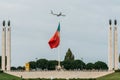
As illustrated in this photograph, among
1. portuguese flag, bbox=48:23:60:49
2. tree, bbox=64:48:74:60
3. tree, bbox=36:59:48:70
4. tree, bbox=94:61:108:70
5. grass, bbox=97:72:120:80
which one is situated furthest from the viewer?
tree, bbox=64:48:74:60

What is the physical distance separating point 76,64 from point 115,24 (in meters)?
27.1

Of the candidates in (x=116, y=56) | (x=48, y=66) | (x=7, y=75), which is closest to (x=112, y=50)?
(x=116, y=56)

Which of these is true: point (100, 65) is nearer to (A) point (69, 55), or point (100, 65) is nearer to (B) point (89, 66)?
(B) point (89, 66)

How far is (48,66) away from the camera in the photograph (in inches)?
5620

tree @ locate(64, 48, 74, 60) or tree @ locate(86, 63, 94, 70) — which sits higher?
tree @ locate(64, 48, 74, 60)

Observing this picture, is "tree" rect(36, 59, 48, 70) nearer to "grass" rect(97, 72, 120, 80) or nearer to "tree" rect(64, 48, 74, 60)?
"tree" rect(64, 48, 74, 60)

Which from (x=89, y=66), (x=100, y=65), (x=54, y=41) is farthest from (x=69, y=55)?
(x=54, y=41)

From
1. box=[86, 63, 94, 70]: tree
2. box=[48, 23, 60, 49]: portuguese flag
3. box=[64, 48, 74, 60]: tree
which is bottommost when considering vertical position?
box=[86, 63, 94, 70]: tree

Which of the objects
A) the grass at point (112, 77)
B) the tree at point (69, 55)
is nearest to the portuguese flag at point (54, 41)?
the grass at point (112, 77)

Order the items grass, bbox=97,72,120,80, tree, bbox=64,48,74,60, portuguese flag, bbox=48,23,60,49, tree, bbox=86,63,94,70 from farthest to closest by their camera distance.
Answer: tree, bbox=64,48,74,60 < tree, bbox=86,63,94,70 < portuguese flag, bbox=48,23,60,49 < grass, bbox=97,72,120,80

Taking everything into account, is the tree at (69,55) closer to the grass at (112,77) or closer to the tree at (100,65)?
the tree at (100,65)

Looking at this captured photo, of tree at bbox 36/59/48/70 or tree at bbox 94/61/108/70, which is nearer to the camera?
tree at bbox 94/61/108/70

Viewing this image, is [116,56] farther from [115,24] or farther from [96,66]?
[96,66]

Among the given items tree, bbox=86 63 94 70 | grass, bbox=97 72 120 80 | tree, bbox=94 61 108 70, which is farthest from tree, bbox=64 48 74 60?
grass, bbox=97 72 120 80
